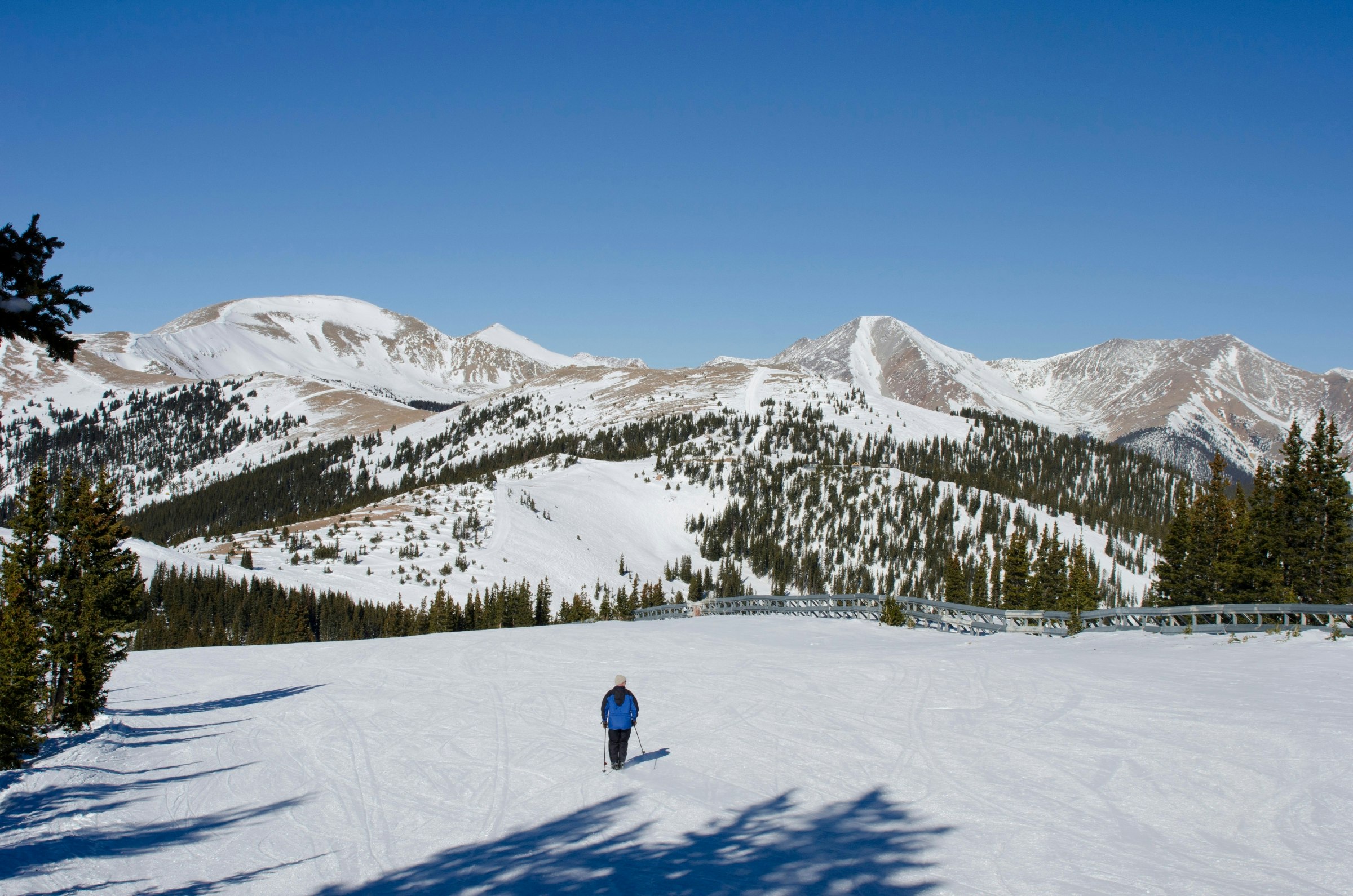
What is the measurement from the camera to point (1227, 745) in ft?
44.9

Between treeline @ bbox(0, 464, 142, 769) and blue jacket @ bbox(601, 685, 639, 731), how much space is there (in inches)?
462

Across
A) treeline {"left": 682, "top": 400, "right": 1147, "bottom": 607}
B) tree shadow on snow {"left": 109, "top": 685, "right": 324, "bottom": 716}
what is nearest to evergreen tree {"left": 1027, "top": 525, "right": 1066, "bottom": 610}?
treeline {"left": 682, "top": 400, "right": 1147, "bottom": 607}

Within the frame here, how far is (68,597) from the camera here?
20.2 metres

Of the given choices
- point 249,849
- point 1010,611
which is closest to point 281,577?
point 1010,611

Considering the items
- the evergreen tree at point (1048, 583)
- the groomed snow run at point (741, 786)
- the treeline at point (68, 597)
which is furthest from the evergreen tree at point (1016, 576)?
the treeline at point (68, 597)

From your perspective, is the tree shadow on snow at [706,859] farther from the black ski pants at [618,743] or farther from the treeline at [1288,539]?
the treeline at [1288,539]

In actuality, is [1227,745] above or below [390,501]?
below

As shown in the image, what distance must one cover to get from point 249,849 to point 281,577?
79.2m

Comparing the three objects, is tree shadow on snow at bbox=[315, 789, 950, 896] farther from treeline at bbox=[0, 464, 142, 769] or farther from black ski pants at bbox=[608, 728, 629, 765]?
treeline at bbox=[0, 464, 142, 769]

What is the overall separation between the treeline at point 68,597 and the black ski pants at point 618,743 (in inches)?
464

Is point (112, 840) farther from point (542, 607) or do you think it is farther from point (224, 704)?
point (542, 607)

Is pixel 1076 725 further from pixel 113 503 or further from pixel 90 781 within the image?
pixel 113 503

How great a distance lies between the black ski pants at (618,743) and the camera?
555 inches

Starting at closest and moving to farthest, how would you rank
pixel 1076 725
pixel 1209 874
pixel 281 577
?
pixel 1209 874, pixel 1076 725, pixel 281 577
